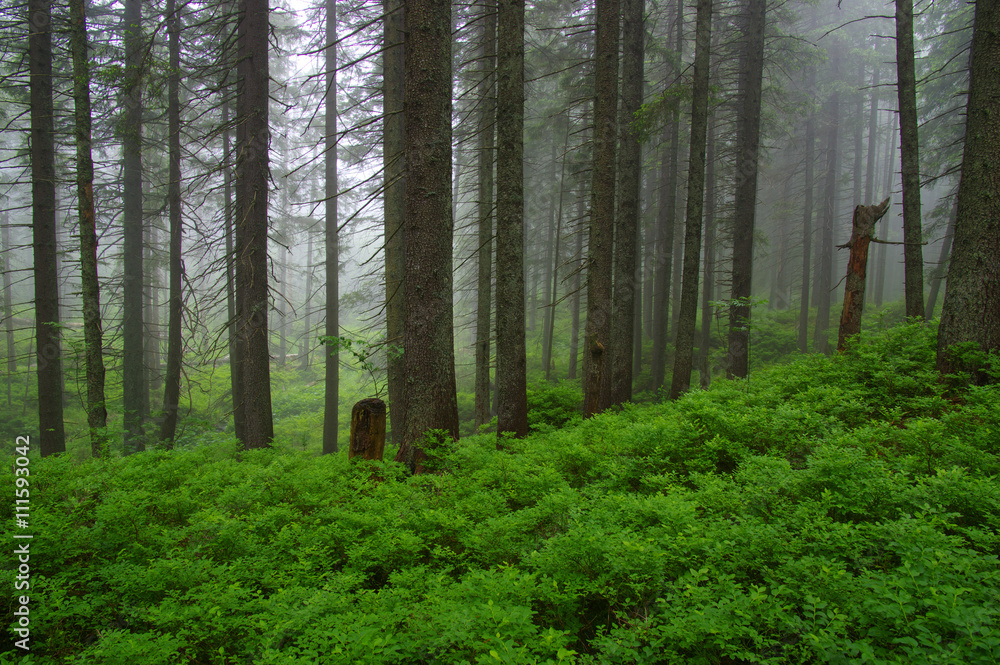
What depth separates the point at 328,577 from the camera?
12.0ft

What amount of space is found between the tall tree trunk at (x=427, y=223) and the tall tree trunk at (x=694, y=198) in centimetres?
680

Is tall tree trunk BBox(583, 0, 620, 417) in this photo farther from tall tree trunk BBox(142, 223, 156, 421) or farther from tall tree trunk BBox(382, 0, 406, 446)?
tall tree trunk BBox(142, 223, 156, 421)

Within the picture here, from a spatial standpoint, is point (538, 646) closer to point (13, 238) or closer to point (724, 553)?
point (724, 553)

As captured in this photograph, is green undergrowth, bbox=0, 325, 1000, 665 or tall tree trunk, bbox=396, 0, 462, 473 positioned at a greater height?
tall tree trunk, bbox=396, 0, 462, 473

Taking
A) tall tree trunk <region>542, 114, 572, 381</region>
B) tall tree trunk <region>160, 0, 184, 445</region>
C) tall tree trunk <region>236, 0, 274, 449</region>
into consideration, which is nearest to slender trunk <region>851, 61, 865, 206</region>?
tall tree trunk <region>542, 114, 572, 381</region>

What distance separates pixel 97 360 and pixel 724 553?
35.3 feet

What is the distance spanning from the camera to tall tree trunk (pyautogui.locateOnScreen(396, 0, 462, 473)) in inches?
248

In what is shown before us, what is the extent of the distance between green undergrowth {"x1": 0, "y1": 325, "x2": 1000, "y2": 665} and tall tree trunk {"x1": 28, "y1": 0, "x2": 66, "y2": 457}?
186 inches

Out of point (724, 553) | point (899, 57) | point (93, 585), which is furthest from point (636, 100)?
point (93, 585)

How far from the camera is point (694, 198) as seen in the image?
11188 mm

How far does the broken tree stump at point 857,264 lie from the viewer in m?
9.32

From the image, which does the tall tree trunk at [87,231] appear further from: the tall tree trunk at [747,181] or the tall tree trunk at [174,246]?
the tall tree trunk at [747,181]

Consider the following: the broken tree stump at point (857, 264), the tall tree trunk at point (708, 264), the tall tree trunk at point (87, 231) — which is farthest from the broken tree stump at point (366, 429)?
the tall tree trunk at point (708, 264)

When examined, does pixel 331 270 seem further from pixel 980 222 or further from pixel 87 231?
pixel 980 222
